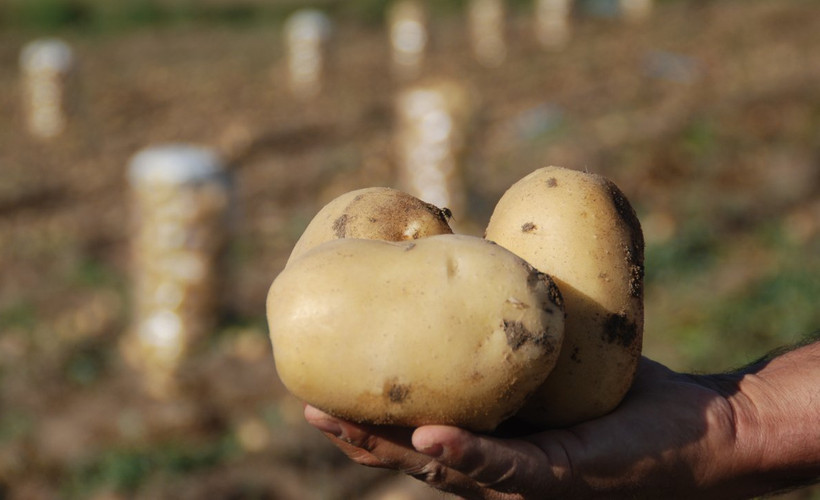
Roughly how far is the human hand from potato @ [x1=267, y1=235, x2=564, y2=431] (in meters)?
0.07

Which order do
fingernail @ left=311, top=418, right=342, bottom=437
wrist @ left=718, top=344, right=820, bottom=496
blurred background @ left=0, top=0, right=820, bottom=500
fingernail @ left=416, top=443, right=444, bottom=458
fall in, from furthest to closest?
1. blurred background @ left=0, top=0, right=820, bottom=500
2. wrist @ left=718, top=344, right=820, bottom=496
3. fingernail @ left=311, top=418, right=342, bottom=437
4. fingernail @ left=416, top=443, right=444, bottom=458

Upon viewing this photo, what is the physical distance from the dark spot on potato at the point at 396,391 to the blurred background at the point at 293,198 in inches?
108

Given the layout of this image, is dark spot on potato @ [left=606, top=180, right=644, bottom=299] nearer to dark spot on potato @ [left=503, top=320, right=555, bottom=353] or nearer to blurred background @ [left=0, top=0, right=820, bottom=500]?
dark spot on potato @ [left=503, top=320, right=555, bottom=353]

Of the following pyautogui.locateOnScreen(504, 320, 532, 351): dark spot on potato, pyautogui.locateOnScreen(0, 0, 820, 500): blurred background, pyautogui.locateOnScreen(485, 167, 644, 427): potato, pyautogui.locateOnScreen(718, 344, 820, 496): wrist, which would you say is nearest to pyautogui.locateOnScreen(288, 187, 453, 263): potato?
pyautogui.locateOnScreen(485, 167, 644, 427): potato

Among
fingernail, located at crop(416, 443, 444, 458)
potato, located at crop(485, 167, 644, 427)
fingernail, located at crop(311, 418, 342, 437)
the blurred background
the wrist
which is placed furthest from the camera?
the blurred background

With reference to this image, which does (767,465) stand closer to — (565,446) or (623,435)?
(623,435)

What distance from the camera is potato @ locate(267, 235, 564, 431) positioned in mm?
1791

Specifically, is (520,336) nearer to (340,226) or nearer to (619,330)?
(619,330)

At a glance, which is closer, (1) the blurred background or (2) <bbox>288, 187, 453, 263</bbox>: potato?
(2) <bbox>288, 187, 453, 263</bbox>: potato

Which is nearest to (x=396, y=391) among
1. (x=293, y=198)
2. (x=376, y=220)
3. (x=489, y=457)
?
(x=489, y=457)

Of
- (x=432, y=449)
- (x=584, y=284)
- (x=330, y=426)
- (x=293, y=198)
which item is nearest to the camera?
(x=432, y=449)

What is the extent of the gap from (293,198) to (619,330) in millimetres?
7415

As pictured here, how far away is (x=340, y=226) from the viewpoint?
2.10m

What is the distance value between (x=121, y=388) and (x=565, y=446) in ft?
15.5
